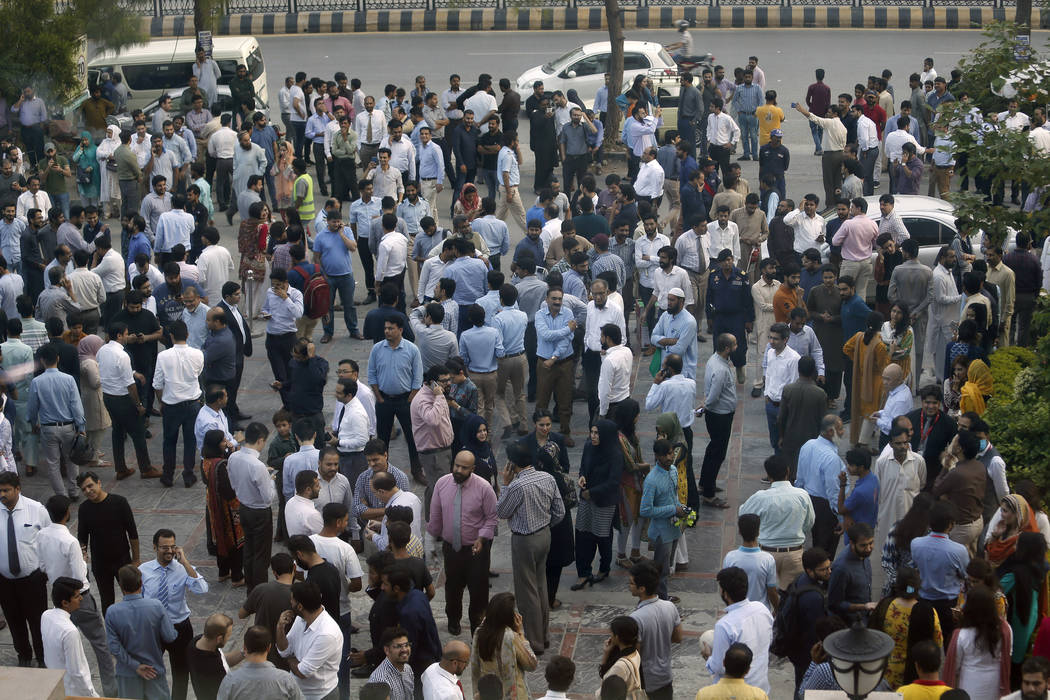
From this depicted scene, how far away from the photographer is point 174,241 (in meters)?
16.4

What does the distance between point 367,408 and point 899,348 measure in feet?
16.5

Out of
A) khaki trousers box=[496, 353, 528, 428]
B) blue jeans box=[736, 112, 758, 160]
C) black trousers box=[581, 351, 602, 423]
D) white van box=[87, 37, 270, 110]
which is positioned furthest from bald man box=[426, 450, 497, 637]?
white van box=[87, 37, 270, 110]

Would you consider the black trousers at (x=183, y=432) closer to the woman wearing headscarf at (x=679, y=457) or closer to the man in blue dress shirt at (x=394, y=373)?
the man in blue dress shirt at (x=394, y=373)

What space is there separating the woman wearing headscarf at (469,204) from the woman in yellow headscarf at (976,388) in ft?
21.3

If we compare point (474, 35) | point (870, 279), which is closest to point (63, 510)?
point (870, 279)

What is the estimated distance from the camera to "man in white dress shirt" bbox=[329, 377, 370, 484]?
11688 millimetres

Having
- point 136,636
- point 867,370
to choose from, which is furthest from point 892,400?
point 136,636

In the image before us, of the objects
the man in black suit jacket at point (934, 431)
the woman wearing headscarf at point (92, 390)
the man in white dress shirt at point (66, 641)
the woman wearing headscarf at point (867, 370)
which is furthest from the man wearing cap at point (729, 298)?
the man in white dress shirt at point (66, 641)

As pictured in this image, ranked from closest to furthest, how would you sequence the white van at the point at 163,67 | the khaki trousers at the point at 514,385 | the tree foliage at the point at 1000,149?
the khaki trousers at the point at 514,385 → the tree foliage at the point at 1000,149 → the white van at the point at 163,67

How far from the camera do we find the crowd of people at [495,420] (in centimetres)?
887

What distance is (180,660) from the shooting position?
9.55 meters

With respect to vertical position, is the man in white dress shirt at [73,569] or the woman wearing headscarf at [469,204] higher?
the woman wearing headscarf at [469,204]

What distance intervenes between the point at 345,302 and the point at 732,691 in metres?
9.46

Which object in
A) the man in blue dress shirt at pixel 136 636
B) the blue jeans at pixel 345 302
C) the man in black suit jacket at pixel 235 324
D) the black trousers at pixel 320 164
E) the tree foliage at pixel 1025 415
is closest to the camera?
the man in blue dress shirt at pixel 136 636
